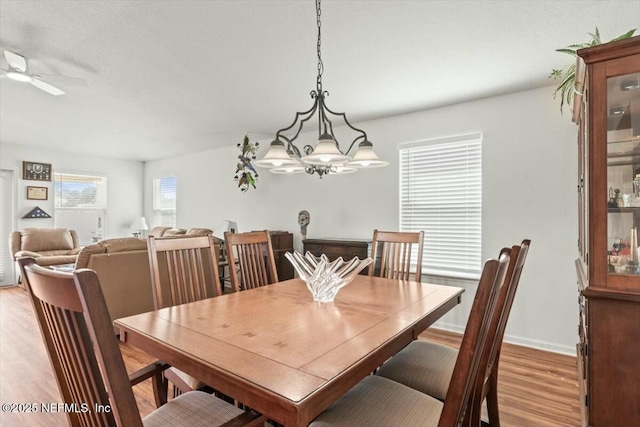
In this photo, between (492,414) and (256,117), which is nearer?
(492,414)

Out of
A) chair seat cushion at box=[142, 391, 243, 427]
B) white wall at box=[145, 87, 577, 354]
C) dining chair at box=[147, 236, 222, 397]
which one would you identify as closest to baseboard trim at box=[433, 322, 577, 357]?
white wall at box=[145, 87, 577, 354]

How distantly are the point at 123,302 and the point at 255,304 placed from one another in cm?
231

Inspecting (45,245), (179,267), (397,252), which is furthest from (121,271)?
(45,245)

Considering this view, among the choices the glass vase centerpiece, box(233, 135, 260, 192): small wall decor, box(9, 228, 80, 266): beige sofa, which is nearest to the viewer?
the glass vase centerpiece

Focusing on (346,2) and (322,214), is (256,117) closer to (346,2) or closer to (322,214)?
(322,214)

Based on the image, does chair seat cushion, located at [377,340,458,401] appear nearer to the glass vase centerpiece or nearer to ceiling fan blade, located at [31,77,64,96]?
the glass vase centerpiece

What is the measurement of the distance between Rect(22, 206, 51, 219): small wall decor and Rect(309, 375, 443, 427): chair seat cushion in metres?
7.09

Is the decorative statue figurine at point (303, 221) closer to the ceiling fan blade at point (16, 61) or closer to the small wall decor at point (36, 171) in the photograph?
the ceiling fan blade at point (16, 61)

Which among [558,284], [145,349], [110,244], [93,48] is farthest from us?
[110,244]

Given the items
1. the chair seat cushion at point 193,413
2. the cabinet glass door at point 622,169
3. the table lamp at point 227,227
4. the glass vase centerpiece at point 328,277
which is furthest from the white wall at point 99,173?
the cabinet glass door at point 622,169

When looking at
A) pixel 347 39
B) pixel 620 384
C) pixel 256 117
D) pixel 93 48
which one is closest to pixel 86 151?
pixel 256 117

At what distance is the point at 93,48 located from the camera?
256 cm

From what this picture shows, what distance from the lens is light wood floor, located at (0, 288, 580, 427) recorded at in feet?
6.59

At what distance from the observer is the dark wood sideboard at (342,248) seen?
3747 millimetres
